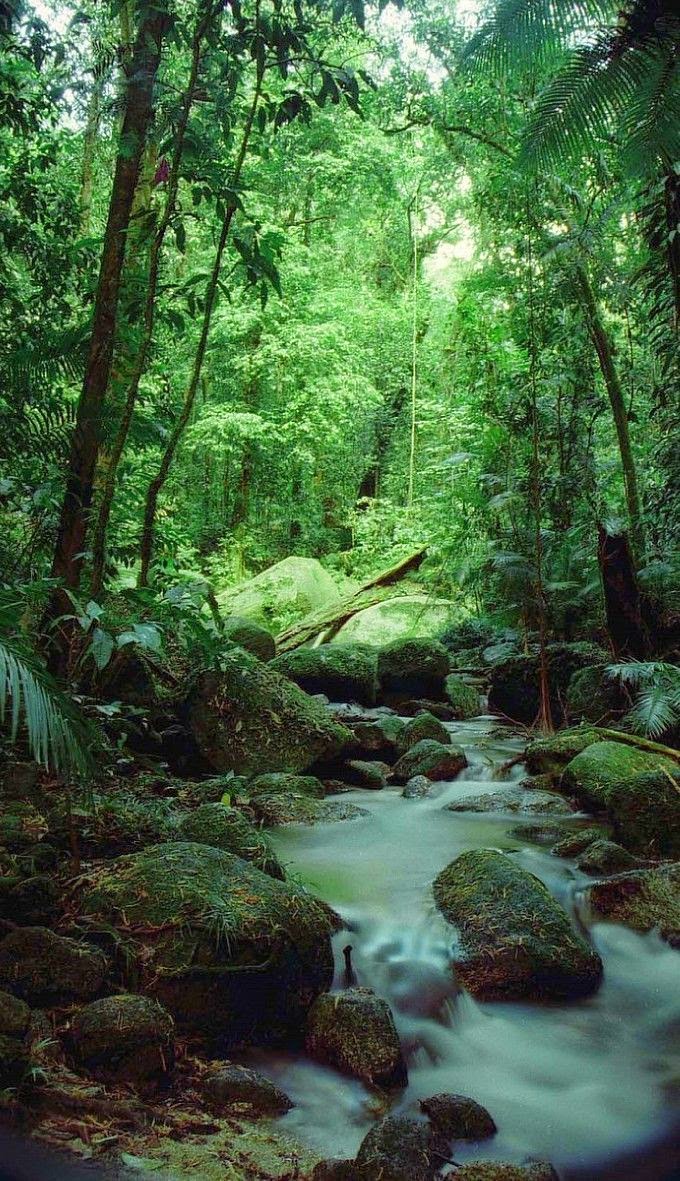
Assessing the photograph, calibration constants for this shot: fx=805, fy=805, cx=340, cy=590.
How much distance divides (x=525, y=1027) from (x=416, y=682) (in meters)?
7.61

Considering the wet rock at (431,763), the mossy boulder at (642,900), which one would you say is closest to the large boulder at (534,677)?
the wet rock at (431,763)

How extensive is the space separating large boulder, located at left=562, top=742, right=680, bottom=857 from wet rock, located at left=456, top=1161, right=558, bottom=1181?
3344mm

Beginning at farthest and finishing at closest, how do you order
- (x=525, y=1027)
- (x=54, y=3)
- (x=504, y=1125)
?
1. (x=54, y=3)
2. (x=525, y=1027)
3. (x=504, y=1125)

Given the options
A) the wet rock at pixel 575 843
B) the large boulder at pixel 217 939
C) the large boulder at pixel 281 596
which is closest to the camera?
the large boulder at pixel 217 939

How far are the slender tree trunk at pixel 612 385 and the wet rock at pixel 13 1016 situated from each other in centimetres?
952

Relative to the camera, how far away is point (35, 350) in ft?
17.1

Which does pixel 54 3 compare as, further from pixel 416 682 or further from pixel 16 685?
pixel 16 685

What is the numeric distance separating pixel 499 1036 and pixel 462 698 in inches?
300

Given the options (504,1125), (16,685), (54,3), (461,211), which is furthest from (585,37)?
(461,211)

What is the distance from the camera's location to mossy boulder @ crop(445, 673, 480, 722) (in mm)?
10898

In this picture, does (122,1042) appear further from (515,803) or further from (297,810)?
(515,803)

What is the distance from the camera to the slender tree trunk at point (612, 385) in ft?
35.6

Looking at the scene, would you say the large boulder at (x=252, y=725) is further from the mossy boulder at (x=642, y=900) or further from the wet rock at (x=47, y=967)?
the wet rock at (x=47, y=967)

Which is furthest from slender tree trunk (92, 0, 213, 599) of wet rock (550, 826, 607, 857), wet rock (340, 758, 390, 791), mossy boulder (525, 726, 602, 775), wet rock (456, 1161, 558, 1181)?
mossy boulder (525, 726, 602, 775)
